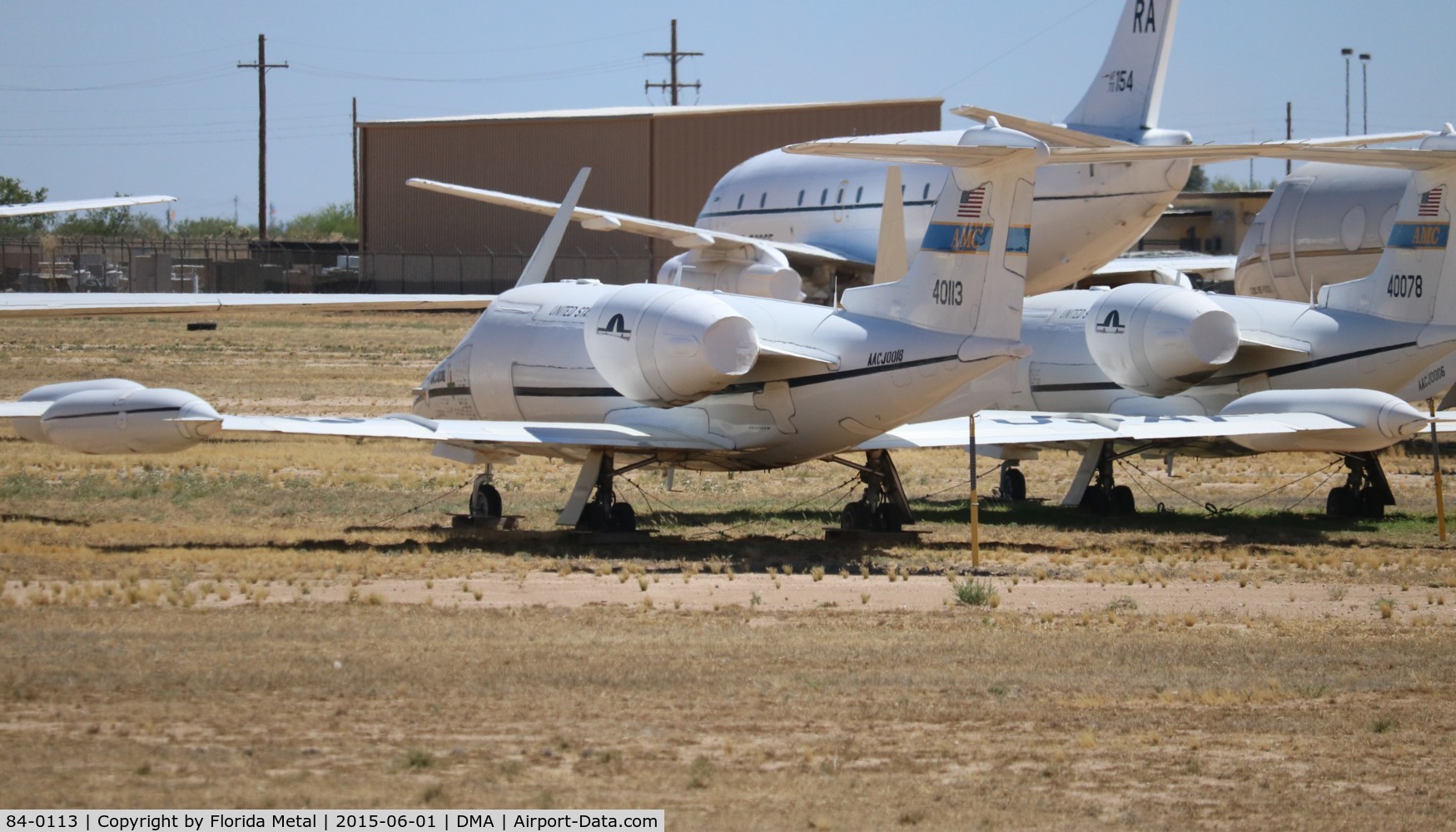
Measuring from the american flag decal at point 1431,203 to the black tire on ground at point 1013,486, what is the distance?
5961 mm

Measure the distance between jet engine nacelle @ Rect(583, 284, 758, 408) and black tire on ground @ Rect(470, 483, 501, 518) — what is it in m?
2.29

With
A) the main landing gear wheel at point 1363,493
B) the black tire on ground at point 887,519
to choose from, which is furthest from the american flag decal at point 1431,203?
the black tire on ground at point 887,519

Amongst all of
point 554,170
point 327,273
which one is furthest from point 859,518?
point 327,273

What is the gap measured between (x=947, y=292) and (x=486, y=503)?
582 centimetres

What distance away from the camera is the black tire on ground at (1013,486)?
23.4 meters

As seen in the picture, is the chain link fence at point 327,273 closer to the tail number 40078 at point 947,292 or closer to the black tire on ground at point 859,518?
the black tire on ground at point 859,518

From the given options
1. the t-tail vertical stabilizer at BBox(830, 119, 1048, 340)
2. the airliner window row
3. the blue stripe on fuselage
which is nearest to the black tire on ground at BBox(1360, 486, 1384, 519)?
the t-tail vertical stabilizer at BBox(830, 119, 1048, 340)

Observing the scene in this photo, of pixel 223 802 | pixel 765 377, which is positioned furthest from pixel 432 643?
pixel 765 377

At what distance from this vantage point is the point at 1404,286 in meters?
20.5

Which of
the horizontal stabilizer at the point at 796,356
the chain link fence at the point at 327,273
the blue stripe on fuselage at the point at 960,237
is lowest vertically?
the horizontal stabilizer at the point at 796,356

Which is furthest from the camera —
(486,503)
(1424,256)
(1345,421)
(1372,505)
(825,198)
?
(825,198)

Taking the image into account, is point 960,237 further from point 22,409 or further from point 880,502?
point 22,409

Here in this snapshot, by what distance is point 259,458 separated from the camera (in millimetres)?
25422

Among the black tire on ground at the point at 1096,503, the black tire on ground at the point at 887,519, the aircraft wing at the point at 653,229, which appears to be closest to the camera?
the black tire on ground at the point at 887,519
